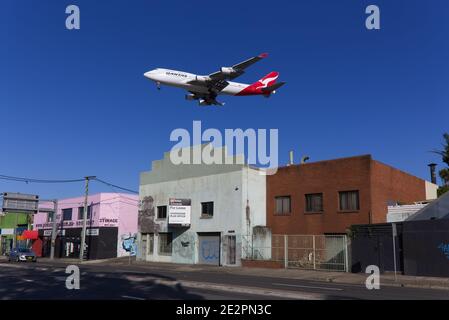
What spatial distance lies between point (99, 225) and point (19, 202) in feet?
28.5

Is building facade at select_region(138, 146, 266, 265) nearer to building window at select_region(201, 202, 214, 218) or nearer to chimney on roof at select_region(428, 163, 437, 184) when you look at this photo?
→ building window at select_region(201, 202, 214, 218)

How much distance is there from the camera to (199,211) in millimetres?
41031

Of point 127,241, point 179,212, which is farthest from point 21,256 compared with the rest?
point 179,212

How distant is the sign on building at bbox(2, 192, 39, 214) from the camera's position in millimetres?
51469

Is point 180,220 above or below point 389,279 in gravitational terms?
above

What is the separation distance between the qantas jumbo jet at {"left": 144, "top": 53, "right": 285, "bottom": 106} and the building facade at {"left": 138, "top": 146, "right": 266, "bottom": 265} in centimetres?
1264

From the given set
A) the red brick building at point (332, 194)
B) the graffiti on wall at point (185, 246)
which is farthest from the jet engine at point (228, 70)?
the graffiti on wall at point (185, 246)

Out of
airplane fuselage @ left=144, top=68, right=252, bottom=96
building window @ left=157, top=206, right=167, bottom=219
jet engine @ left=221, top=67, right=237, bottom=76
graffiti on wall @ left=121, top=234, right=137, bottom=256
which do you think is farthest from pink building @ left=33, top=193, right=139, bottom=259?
jet engine @ left=221, top=67, right=237, bottom=76

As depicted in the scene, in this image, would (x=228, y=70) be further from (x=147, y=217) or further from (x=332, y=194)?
(x=147, y=217)

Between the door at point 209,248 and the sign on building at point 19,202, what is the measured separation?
2211 cm

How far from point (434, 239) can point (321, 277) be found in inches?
243

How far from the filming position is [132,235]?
53656 mm

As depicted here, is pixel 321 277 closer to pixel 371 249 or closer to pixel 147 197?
pixel 371 249
